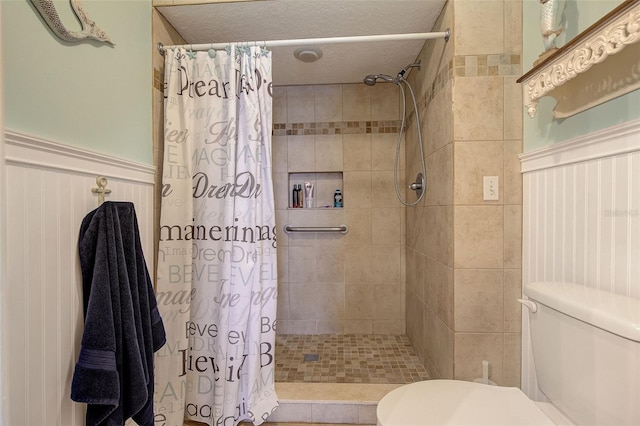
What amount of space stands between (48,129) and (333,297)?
1976 millimetres

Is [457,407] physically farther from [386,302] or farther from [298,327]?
[298,327]

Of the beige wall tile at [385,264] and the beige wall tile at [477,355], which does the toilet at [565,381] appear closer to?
the beige wall tile at [477,355]

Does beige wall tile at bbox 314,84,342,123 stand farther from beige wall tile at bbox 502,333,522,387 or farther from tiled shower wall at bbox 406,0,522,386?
beige wall tile at bbox 502,333,522,387

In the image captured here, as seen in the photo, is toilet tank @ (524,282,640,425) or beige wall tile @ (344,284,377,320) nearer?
toilet tank @ (524,282,640,425)

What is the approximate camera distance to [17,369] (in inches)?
31.3

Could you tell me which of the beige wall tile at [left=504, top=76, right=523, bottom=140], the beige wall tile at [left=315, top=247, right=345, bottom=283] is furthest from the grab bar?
the beige wall tile at [left=504, top=76, right=523, bottom=140]

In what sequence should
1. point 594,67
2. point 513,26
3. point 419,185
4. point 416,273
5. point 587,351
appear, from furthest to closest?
point 416,273 → point 419,185 → point 513,26 → point 594,67 → point 587,351

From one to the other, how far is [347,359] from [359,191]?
120cm

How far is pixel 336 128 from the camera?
2348mm

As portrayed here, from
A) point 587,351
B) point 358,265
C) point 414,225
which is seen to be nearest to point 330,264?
point 358,265

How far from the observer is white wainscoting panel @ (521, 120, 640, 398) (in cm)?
85

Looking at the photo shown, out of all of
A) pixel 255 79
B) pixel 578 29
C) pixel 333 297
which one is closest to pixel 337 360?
pixel 333 297

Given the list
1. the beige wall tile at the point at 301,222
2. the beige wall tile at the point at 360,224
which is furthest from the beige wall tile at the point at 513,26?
the beige wall tile at the point at 301,222

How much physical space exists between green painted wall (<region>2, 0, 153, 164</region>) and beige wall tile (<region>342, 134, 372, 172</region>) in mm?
1390
